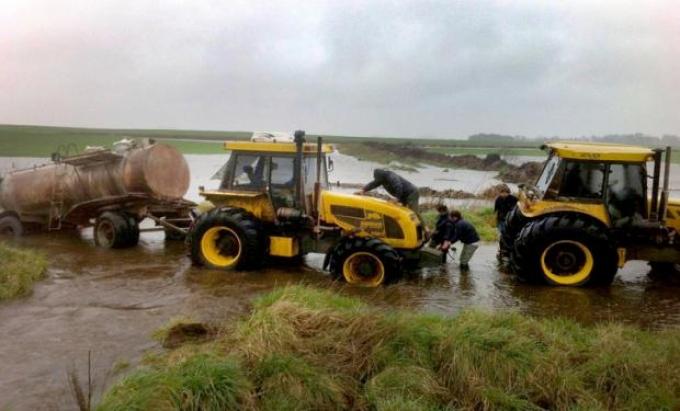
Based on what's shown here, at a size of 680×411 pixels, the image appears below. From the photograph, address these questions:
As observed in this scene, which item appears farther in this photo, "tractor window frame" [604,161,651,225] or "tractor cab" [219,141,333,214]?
"tractor cab" [219,141,333,214]

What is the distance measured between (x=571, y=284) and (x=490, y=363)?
4023 millimetres

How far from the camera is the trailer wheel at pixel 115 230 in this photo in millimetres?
11414

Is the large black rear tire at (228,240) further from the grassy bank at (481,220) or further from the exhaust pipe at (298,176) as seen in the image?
the grassy bank at (481,220)

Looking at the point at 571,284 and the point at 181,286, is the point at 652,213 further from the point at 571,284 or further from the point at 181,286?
the point at 181,286

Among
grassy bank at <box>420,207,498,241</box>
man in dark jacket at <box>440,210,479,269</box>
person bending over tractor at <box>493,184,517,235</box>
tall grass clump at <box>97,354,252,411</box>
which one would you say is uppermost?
person bending over tractor at <box>493,184,517,235</box>

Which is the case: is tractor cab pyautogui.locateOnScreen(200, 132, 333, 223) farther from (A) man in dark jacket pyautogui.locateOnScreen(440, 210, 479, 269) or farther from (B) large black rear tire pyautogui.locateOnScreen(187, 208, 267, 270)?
(A) man in dark jacket pyautogui.locateOnScreen(440, 210, 479, 269)

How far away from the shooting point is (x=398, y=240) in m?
8.98

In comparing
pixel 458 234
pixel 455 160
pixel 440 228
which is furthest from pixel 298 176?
pixel 455 160

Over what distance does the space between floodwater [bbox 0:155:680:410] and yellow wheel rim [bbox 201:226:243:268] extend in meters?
0.30

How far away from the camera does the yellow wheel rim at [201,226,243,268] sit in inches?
376

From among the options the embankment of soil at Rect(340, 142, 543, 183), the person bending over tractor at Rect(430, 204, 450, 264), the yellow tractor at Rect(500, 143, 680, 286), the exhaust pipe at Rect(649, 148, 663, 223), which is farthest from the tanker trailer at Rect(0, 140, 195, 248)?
the embankment of soil at Rect(340, 142, 543, 183)

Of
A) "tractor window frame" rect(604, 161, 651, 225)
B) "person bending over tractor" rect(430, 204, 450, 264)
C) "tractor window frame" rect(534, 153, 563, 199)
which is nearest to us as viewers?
"tractor window frame" rect(604, 161, 651, 225)

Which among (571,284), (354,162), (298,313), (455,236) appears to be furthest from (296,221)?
(354,162)

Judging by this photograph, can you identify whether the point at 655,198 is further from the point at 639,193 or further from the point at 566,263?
the point at 566,263
